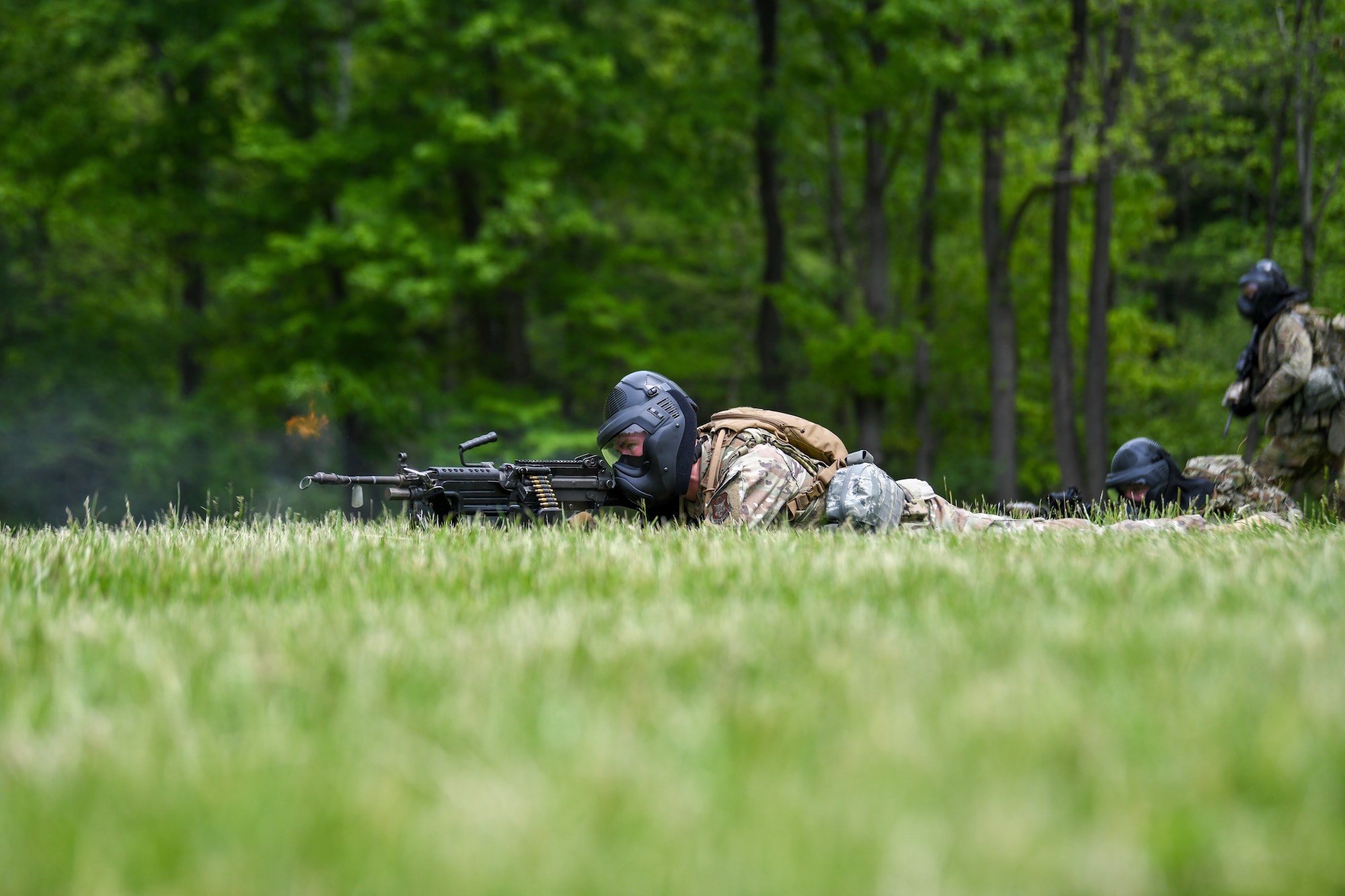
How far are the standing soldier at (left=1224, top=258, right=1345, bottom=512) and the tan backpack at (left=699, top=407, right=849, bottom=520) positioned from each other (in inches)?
193

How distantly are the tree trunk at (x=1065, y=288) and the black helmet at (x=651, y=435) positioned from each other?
15776mm

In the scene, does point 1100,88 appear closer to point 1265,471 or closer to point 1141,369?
point 1141,369

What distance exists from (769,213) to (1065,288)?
657 centimetres

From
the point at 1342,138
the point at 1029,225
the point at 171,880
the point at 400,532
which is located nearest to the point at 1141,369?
the point at 1029,225

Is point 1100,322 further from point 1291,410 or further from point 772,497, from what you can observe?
point 772,497

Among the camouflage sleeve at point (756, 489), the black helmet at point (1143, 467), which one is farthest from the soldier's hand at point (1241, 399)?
the camouflage sleeve at point (756, 489)

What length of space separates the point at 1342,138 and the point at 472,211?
50.0ft

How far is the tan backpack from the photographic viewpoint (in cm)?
721

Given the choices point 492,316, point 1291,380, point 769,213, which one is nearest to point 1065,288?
point 769,213

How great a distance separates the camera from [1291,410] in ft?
34.2

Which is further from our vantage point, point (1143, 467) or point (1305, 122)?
point (1305, 122)

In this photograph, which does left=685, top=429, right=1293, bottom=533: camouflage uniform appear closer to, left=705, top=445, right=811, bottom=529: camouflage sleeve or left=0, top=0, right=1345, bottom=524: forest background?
left=705, top=445, right=811, bottom=529: camouflage sleeve

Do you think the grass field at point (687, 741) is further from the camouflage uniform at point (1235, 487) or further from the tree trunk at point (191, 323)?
the tree trunk at point (191, 323)

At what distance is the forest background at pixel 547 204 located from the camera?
68.3 feet
